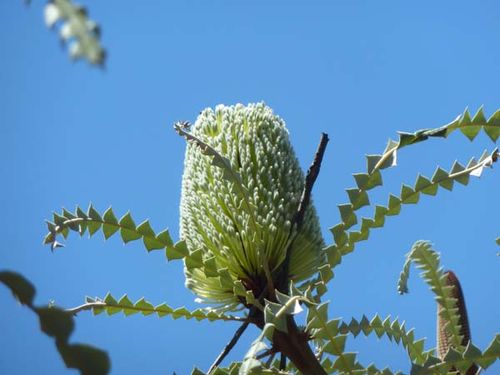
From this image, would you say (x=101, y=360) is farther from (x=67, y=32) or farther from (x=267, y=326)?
(x=267, y=326)

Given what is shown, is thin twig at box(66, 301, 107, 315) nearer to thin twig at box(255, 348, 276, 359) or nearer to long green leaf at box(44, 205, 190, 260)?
long green leaf at box(44, 205, 190, 260)

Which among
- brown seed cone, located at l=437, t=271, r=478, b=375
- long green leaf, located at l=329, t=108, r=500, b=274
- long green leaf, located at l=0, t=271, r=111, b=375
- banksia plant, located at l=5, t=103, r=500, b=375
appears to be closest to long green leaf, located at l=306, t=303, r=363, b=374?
banksia plant, located at l=5, t=103, r=500, b=375

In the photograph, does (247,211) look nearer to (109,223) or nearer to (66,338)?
(109,223)

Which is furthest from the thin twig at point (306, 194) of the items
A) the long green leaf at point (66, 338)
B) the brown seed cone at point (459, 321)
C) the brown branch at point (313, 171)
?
the long green leaf at point (66, 338)

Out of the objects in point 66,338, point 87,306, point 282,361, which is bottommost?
point 66,338

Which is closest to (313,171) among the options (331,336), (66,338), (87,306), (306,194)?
(306,194)

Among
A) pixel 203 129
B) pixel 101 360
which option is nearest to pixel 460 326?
pixel 203 129
